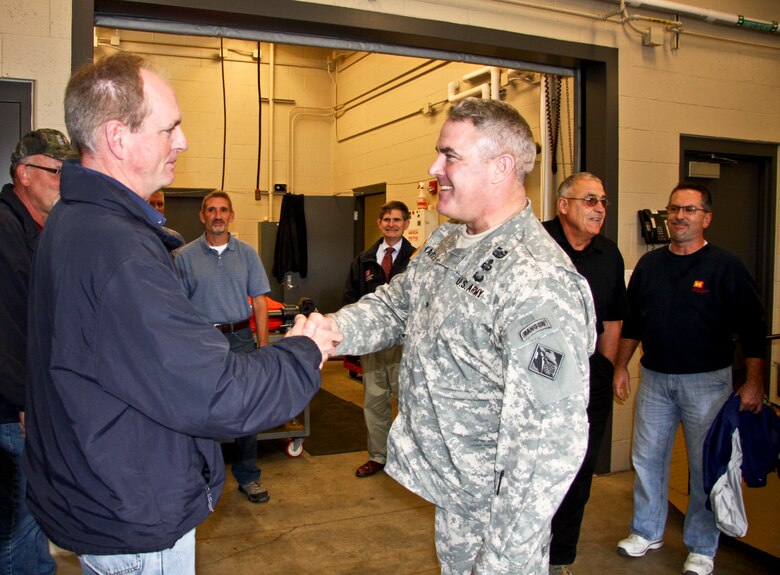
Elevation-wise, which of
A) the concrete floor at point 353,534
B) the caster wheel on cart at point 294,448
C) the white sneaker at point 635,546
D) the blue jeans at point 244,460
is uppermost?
the blue jeans at point 244,460

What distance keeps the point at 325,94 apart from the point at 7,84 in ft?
22.6

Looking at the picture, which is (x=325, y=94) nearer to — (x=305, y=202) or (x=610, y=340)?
(x=305, y=202)

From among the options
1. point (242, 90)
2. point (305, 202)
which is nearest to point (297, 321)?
point (305, 202)

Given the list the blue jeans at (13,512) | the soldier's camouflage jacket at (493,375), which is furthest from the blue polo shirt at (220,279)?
the soldier's camouflage jacket at (493,375)

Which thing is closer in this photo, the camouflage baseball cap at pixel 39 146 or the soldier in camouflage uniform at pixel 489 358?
the soldier in camouflage uniform at pixel 489 358

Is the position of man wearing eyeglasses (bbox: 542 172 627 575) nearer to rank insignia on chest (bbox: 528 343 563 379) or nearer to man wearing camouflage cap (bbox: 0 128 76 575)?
rank insignia on chest (bbox: 528 343 563 379)

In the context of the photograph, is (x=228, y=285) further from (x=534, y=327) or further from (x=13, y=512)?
(x=534, y=327)

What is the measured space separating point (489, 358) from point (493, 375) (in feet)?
0.15

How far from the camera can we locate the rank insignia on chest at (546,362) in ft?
4.82

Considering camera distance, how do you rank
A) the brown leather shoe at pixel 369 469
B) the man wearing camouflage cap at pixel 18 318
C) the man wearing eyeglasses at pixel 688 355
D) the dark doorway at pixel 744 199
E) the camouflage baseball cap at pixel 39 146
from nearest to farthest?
the man wearing camouflage cap at pixel 18 318 < the camouflage baseball cap at pixel 39 146 < the man wearing eyeglasses at pixel 688 355 < the brown leather shoe at pixel 369 469 < the dark doorway at pixel 744 199

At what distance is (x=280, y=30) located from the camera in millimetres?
3600

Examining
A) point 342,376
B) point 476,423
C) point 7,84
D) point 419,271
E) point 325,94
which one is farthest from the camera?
point 325,94

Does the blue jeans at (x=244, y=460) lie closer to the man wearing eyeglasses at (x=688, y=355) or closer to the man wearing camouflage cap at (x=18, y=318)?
the man wearing camouflage cap at (x=18, y=318)

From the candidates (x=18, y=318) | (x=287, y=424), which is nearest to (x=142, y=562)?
(x=18, y=318)
